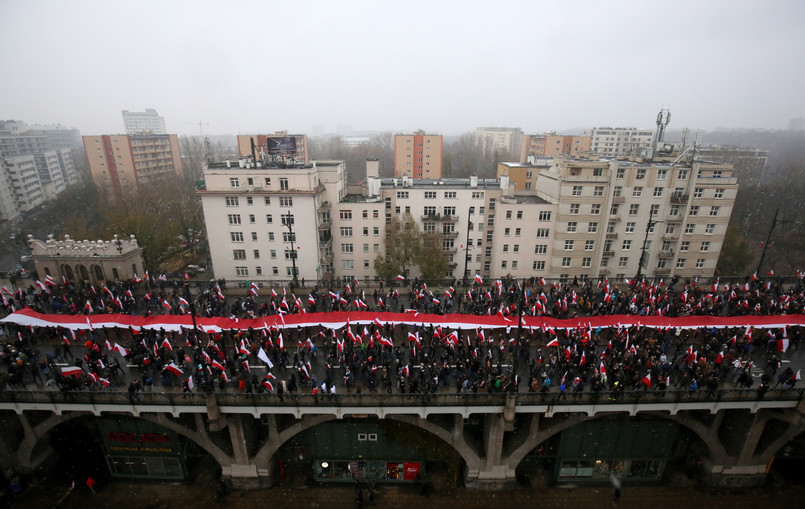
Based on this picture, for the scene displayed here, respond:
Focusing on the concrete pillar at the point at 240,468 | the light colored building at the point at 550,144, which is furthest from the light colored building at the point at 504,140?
the concrete pillar at the point at 240,468

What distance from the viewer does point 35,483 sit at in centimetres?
2722

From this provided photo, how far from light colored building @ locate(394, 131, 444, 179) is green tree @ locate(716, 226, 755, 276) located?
55509mm

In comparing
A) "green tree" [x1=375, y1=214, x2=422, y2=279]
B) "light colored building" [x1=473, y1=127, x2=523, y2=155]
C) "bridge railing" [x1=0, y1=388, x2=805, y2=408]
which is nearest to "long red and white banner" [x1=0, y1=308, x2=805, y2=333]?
"bridge railing" [x1=0, y1=388, x2=805, y2=408]

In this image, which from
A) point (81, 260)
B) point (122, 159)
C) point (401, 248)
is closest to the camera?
point (81, 260)

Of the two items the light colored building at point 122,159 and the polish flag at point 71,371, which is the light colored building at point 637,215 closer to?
the polish flag at point 71,371

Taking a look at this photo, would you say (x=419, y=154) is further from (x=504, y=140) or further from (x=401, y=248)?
(x=504, y=140)

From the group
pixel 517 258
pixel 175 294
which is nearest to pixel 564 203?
pixel 517 258

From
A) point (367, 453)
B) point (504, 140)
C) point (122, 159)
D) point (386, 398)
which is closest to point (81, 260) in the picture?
point (367, 453)

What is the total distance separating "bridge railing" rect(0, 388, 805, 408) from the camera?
22609mm

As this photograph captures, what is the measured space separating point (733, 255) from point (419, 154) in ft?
203

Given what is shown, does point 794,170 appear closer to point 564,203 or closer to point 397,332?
point 564,203

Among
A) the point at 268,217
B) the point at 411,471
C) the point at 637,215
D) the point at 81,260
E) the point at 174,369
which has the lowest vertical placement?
the point at 411,471

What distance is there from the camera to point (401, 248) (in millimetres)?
41812

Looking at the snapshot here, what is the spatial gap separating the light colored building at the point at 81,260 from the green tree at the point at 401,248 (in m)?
22.4
